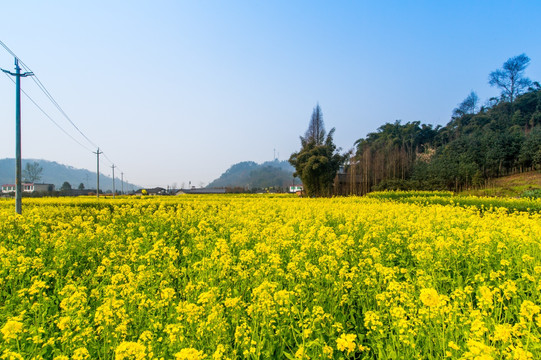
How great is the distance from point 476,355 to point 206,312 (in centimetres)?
185

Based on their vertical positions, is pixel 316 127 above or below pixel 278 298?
above

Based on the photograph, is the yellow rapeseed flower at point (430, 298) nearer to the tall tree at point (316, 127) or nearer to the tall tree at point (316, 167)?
the tall tree at point (316, 167)

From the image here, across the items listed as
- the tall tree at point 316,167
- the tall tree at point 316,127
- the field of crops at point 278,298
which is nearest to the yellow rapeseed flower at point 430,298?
the field of crops at point 278,298

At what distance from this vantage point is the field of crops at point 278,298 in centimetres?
216

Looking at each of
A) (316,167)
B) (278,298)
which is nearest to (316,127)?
(316,167)

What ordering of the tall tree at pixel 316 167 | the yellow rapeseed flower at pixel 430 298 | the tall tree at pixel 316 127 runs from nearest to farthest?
the yellow rapeseed flower at pixel 430 298
the tall tree at pixel 316 167
the tall tree at pixel 316 127

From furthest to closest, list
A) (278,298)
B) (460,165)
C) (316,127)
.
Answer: (316,127), (460,165), (278,298)

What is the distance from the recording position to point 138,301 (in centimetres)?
282

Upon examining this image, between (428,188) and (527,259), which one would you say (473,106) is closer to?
(428,188)

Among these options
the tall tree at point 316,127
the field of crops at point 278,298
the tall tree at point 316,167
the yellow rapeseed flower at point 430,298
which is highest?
the tall tree at point 316,127

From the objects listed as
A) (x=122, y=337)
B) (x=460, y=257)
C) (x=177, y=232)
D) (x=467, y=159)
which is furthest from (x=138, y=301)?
(x=467, y=159)

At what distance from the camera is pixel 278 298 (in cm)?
252

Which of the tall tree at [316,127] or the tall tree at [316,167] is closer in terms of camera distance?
the tall tree at [316,167]

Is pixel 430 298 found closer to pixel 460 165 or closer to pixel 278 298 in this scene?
pixel 278 298
